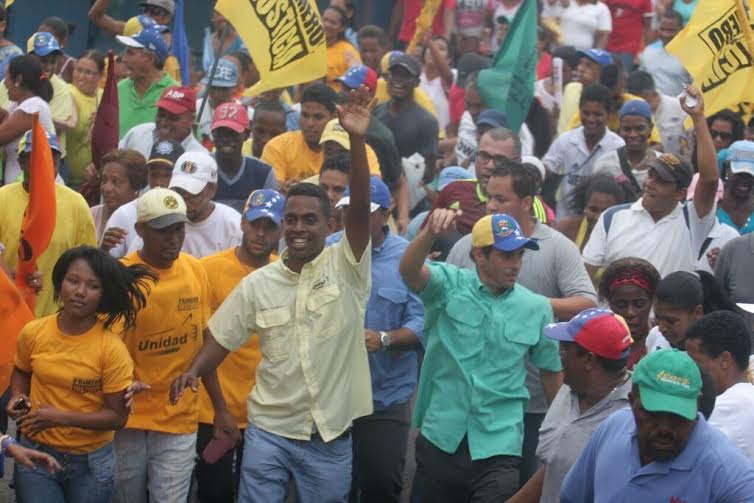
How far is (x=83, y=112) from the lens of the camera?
12.8m

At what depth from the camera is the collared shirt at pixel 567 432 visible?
21.7ft

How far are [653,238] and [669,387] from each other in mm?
4266

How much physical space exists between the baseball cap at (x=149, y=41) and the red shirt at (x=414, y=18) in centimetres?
672

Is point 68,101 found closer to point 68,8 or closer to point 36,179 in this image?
point 36,179

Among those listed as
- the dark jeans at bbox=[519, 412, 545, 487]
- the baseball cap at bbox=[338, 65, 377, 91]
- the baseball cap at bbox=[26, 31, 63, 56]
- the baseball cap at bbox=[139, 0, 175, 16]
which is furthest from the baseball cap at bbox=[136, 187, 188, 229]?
the baseball cap at bbox=[139, 0, 175, 16]

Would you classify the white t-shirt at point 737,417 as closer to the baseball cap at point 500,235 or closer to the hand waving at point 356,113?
the baseball cap at point 500,235

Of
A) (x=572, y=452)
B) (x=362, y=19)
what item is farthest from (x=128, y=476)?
(x=362, y=19)

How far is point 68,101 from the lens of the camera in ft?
41.0

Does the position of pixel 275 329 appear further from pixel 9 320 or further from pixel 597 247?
pixel 597 247

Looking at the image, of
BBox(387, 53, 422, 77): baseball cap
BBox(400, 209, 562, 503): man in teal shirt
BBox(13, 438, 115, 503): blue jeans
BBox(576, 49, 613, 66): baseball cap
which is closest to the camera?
BBox(13, 438, 115, 503): blue jeans

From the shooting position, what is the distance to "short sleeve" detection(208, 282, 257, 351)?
7973 mm

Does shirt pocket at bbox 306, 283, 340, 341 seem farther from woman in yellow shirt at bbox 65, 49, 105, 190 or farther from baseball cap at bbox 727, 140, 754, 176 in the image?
woman in yellow shirt at bbox 65, 49, 105, 190

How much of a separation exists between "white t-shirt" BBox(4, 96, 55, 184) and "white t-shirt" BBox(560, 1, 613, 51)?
299 inches

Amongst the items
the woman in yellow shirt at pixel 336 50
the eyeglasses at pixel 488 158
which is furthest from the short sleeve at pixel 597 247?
the woman in yellow shirt at pixel 336 50
